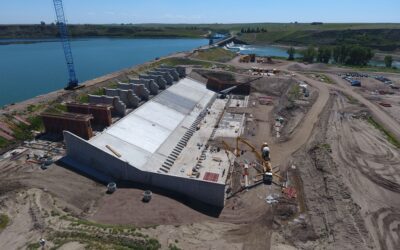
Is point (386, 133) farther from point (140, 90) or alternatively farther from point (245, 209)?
point (140, 90)

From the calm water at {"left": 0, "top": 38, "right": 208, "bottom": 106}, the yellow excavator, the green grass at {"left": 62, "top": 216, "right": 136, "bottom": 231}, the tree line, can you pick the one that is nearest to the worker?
the yellow excavator

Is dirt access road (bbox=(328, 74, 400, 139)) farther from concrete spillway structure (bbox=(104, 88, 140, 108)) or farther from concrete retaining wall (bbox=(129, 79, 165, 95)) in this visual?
concrete spillway structure (bbox=(104, 88, 140, 108))

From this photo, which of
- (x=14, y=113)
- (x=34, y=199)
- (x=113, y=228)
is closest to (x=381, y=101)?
(x=113, y=228)

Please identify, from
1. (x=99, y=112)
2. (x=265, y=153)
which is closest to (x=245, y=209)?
(x=265, y=153)

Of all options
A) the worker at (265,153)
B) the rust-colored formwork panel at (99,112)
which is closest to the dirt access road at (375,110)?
the worker at (265,153)

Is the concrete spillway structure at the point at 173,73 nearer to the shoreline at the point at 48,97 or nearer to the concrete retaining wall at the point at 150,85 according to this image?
the shoreline at the point at 48,97

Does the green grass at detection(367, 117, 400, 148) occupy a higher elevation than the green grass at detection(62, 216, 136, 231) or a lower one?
lower

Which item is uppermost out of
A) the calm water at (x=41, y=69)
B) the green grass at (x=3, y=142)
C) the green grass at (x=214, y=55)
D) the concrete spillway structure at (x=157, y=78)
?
the concrete spillway structure at (x=157, y=78)

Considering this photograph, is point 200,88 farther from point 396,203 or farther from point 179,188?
point 396,203
